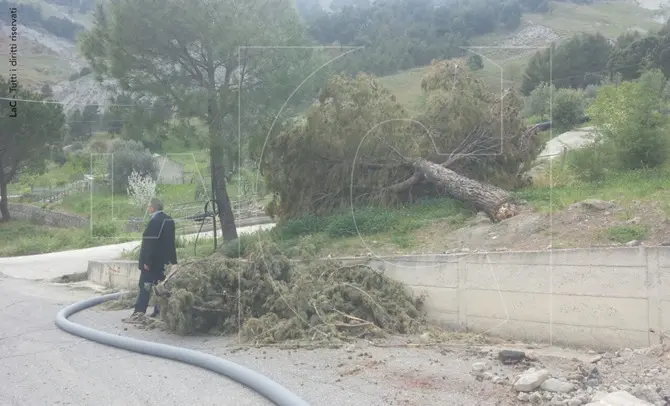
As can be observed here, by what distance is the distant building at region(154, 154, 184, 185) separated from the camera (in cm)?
1675

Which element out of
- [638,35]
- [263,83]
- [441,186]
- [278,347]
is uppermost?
[638,35]

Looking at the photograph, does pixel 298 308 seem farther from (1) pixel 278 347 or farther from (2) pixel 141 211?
(2) pixel 141 211

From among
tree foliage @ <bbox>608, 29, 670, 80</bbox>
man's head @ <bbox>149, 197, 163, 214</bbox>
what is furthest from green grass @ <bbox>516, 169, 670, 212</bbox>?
tree foliage @ <bbox>608, 29, 670, 80</bbox>

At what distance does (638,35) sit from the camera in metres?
24.6

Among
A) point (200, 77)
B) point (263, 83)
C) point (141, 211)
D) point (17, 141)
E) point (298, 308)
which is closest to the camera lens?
point (298, 308)

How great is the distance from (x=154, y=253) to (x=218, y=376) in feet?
12.1

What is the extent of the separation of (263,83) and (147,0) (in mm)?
2933

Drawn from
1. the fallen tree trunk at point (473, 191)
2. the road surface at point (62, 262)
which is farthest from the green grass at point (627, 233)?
the road surface at point (62, 262)

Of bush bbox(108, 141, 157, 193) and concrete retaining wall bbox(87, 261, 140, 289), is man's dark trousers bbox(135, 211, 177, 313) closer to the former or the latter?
concrete retaining wall bbox(87, 261, 140, 289)

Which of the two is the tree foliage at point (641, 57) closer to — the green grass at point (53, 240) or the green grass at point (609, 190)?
the green grass at point (609, 190)

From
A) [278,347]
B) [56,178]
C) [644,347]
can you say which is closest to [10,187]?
[56,178]

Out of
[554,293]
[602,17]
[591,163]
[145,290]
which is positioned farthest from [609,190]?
[602,17]

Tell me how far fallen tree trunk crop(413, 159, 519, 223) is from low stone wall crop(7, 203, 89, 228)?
21.8m

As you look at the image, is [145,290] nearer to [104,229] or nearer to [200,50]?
[200,50]
